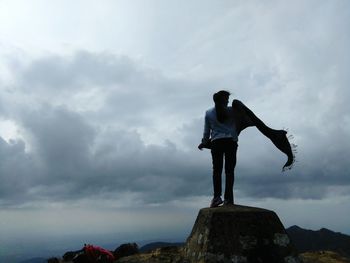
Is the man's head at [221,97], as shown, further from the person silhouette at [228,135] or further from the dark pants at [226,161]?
the dark pants at [226,161]

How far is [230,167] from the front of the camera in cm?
1065

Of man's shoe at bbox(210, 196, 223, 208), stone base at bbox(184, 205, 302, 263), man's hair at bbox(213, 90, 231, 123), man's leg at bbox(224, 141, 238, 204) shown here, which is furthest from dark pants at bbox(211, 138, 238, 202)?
stone base at bbox(184, 205, 302, 263)

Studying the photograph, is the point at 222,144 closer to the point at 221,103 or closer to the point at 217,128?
the point at 217,128

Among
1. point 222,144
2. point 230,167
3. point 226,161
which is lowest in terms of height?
point 230,167

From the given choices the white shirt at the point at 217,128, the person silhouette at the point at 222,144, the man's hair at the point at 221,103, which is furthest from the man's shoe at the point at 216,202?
the man's hair at the point at 221,103

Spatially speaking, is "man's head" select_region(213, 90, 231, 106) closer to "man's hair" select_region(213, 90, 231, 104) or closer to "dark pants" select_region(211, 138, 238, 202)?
"man's hair" select_region(213, 90, 231, 104)

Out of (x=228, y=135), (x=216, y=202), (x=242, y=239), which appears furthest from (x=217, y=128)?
(x=242, y=239)

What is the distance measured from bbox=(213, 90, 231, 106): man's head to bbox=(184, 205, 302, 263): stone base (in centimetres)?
311

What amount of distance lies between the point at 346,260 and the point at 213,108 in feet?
23.6

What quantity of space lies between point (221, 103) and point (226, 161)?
1.73 metres

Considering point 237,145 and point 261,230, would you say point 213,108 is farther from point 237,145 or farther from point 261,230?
point 261,230

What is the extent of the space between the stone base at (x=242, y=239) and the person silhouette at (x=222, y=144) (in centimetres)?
111

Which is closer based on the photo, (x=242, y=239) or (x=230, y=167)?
(x=242, y=239)

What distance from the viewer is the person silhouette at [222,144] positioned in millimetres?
10578
